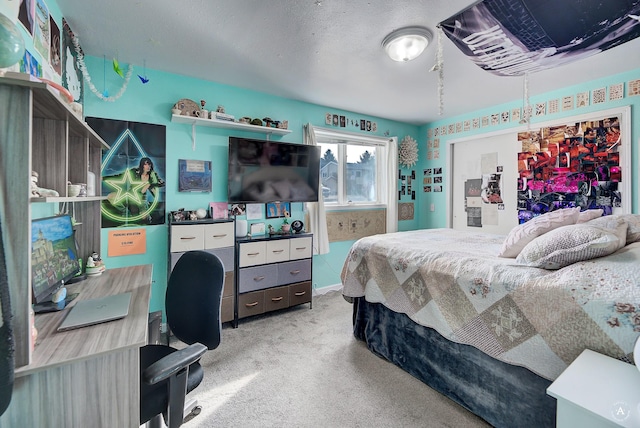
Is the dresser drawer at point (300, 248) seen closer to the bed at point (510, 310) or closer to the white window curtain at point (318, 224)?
the white window curtain at point (318, 224)

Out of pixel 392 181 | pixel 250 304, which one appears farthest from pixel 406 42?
pixel 250 304

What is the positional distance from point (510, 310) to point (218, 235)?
7.79ft

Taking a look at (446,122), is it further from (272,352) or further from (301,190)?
(272,352)

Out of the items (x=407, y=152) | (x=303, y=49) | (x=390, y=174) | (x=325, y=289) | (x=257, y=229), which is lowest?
(x=325, y=289)

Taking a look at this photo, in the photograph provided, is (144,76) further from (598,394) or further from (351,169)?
(598,394)

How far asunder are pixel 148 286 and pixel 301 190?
6.69 ft

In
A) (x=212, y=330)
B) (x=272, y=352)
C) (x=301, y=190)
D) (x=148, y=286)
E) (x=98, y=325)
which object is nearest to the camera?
(x=98, y=325)

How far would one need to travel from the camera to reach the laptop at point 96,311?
111cm

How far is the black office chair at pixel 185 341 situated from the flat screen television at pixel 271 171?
1483 millimetres

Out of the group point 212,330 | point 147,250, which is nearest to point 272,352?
point 212,330

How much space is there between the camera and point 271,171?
3195 mm

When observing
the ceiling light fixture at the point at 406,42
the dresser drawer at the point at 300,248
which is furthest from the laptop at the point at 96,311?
the ceiling light fixture at the point at 406,42

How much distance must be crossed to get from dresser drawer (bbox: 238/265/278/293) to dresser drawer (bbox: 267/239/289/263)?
0.28ft

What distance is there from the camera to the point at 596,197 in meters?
2.92
